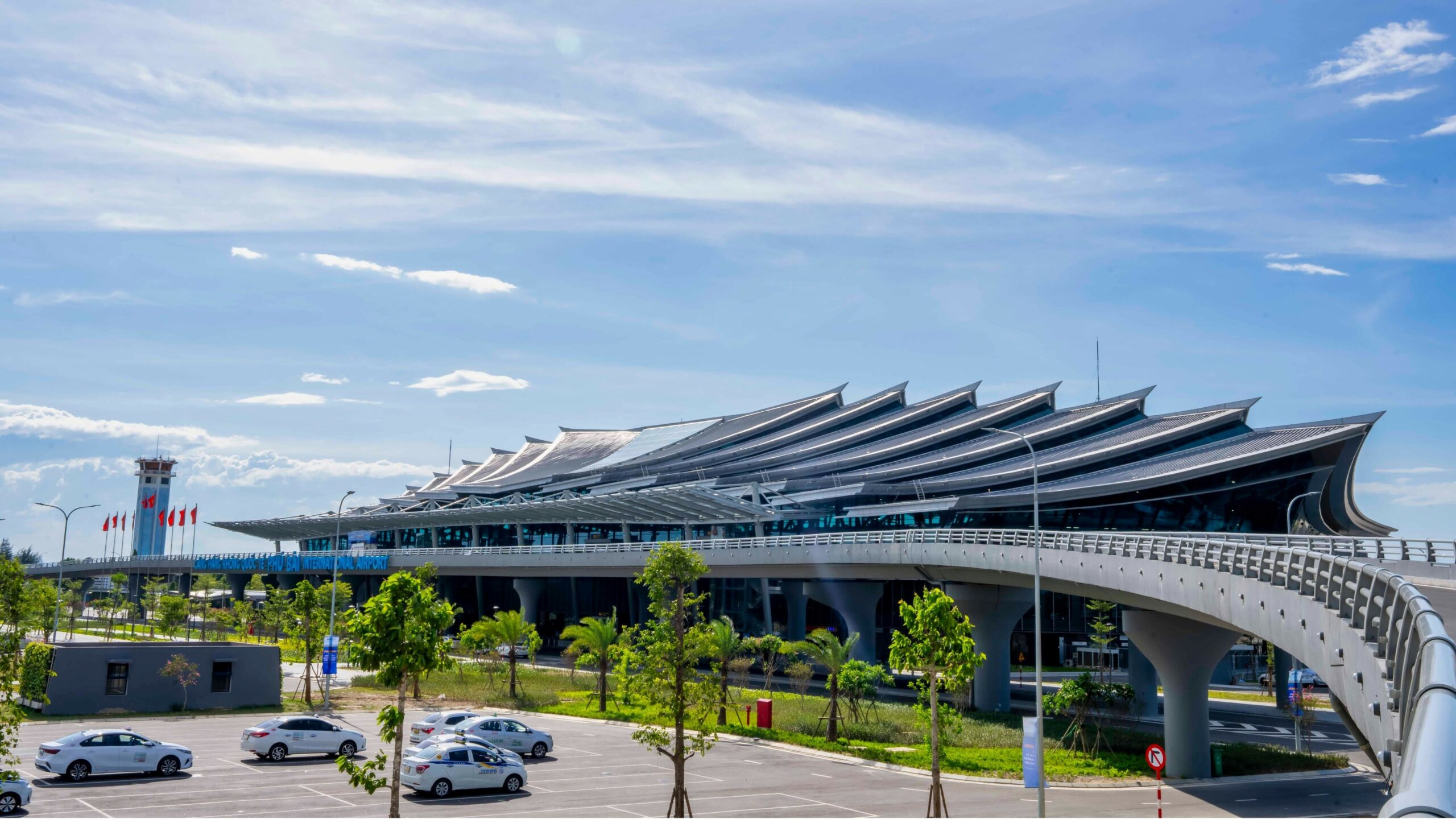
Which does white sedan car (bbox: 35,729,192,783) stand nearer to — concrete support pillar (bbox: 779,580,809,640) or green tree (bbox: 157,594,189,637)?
concrete support pillar (bbox: 779,580,809,640)

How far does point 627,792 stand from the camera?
31.6m

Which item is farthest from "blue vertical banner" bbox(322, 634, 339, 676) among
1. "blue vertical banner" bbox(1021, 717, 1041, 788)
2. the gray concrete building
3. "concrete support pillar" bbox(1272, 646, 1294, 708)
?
"concrete support pillar" bbox(1272, 646, 1294, 708)

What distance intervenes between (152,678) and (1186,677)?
40.7 metres

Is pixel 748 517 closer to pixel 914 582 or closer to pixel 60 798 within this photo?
pixel 914 582

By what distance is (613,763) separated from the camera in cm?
3691

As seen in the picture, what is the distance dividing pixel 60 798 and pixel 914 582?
65.3 m

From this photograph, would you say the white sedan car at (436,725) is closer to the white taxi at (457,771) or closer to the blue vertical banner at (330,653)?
the white taxi at (457,771)

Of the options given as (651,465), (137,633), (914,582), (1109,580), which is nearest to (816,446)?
(651,465)

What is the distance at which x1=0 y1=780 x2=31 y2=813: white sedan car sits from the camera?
994 inches

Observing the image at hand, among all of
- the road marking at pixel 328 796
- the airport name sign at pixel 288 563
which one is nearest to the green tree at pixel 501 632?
the road marking at pixel 328 796

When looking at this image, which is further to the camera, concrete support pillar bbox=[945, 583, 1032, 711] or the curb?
concrete support pillar bbox=[945, 583, 1032, 711]

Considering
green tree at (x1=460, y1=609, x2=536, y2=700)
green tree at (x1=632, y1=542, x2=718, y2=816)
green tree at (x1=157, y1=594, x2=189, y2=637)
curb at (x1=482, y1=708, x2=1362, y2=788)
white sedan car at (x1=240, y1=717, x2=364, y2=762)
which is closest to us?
green tree at (x1=632, y1=542, x2=718, y2=816)

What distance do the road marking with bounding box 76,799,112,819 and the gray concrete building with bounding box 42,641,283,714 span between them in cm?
1846

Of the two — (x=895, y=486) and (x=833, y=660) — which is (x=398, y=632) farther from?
(x=895, y=486)
